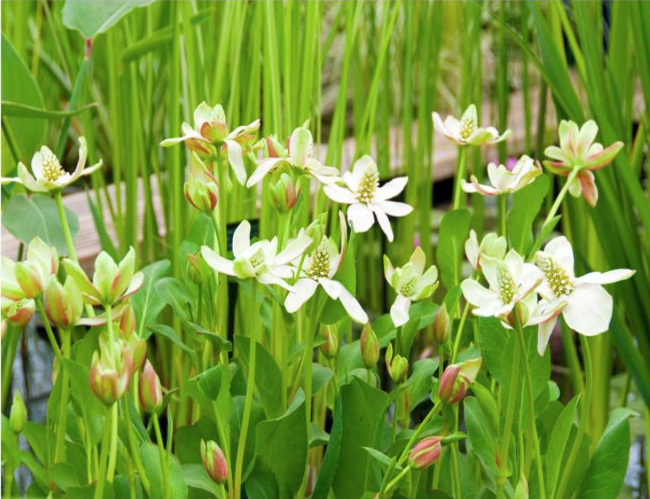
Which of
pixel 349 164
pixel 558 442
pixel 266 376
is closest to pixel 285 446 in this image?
pixel 266 376

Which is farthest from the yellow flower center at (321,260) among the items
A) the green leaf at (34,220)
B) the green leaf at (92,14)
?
the green leaf at (92,14)

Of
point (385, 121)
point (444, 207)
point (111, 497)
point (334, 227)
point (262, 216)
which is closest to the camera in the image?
point (111, 497)

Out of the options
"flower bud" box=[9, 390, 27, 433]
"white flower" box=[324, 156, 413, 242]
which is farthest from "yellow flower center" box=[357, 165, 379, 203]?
"flower bud" box=[9, 390, 27, 433]

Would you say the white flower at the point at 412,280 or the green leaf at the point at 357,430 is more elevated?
the white flower at the point at 412,280

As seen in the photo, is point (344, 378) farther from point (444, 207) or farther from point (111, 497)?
point (444, 207)

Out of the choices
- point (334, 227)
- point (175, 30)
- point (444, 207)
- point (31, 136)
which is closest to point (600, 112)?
point (334, 227)

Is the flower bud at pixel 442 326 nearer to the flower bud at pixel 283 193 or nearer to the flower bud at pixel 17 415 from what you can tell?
the flower bud at pixel 283 193
